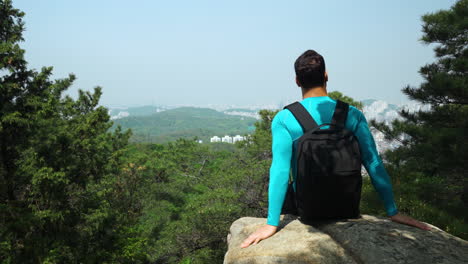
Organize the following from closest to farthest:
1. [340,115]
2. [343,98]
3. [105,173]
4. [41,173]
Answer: [340,115] < [41,173] < [105,173] < [343,98]

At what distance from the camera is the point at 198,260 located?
15.4 meters

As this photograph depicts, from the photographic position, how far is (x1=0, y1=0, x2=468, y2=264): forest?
25.7 feet

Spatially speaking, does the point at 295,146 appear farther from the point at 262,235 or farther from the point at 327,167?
the point at 262,235

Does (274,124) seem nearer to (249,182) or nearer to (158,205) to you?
(249,182)

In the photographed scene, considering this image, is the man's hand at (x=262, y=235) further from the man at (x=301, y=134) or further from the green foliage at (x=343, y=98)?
the green foliage at (x=343, y=98)

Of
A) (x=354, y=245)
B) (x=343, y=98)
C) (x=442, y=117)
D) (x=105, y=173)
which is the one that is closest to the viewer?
(x=354, y=245)

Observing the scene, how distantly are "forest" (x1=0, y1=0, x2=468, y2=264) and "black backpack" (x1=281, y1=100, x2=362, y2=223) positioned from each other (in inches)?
140

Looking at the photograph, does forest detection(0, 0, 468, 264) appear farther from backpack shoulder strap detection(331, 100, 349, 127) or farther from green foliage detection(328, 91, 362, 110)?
green foliage detection(328, 91, 362, 110)

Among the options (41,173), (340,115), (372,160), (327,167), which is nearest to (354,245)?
(327,167)

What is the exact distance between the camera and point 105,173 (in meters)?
13.4

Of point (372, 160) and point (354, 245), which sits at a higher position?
point (372, 160)

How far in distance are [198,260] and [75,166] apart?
27.0 ft

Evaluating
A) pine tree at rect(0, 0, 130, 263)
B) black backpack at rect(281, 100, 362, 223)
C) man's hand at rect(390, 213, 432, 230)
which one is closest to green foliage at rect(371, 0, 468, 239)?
man's hand at rect(390, 213, 432, 230)

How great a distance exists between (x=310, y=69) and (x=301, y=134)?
481 millimetres
